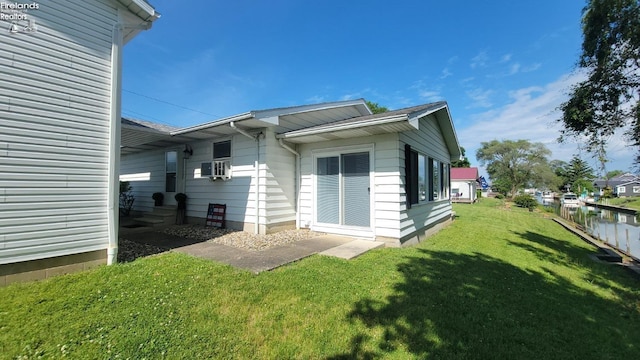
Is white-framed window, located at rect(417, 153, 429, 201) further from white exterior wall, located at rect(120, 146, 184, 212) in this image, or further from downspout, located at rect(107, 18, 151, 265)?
white exterior wall, located at rect(120, 146, 184, 212)

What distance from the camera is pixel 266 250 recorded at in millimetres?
5113

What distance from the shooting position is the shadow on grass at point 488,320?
2.41 metres

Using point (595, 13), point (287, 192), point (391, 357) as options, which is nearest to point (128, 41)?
point (287, 192)

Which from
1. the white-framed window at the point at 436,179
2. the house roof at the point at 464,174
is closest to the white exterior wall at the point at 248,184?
the white-framed window at the point at 436,179

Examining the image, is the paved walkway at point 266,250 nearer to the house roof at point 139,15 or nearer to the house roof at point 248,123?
the house roof at point 248,123

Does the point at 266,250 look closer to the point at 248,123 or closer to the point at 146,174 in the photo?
the point at 248,123

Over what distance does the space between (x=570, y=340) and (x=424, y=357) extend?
1.73 m

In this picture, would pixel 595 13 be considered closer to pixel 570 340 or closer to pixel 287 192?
pixel 570 340

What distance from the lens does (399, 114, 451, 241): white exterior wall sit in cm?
606

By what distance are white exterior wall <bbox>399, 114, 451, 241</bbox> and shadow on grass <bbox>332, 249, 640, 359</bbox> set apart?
179 cm

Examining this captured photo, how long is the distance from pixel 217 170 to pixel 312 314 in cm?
571

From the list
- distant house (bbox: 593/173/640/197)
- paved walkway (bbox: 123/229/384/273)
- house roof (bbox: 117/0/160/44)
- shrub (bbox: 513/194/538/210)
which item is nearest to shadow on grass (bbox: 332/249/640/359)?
paved walkway (bbox: 123/229/384/273)

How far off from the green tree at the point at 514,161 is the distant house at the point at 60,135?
141ft

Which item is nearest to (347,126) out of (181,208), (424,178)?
(424,178)
